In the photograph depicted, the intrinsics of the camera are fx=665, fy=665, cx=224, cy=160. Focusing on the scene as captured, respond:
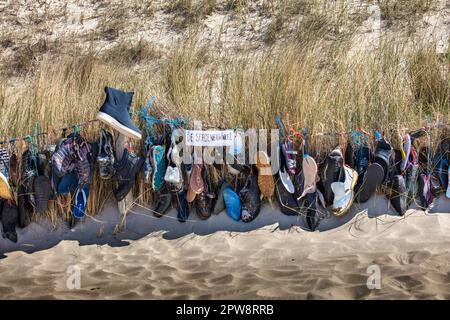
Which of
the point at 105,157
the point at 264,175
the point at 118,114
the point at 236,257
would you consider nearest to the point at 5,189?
the point at 105,157

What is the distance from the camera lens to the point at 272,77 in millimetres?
5629

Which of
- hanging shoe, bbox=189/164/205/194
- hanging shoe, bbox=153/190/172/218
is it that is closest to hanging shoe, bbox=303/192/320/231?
Result: hanging shoe, bbox=189/164/205/194

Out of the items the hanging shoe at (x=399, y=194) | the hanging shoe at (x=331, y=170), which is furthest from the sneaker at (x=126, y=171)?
the hanging shoe at (x=399, y=194)

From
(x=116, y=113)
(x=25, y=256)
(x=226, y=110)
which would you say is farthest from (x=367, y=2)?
(x=25, y=256)

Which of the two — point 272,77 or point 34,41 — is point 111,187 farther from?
point 34,41

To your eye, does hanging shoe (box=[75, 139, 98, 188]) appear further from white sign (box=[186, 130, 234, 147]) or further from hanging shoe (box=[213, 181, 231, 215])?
hanging shoe (box=[213, 181, 231, 215])

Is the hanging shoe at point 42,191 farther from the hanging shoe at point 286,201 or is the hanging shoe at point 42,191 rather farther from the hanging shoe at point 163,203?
the hanging shoe at point 286,201

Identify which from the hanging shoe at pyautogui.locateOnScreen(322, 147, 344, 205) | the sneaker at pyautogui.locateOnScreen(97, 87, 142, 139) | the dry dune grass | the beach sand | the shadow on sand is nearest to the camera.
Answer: the beach sand

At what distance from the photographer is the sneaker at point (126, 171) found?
501 cm

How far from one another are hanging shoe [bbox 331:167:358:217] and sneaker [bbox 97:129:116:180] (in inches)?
65.6

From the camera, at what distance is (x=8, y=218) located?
5094 mm

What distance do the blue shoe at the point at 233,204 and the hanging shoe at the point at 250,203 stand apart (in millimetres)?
39

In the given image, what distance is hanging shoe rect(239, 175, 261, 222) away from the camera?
505 cm
